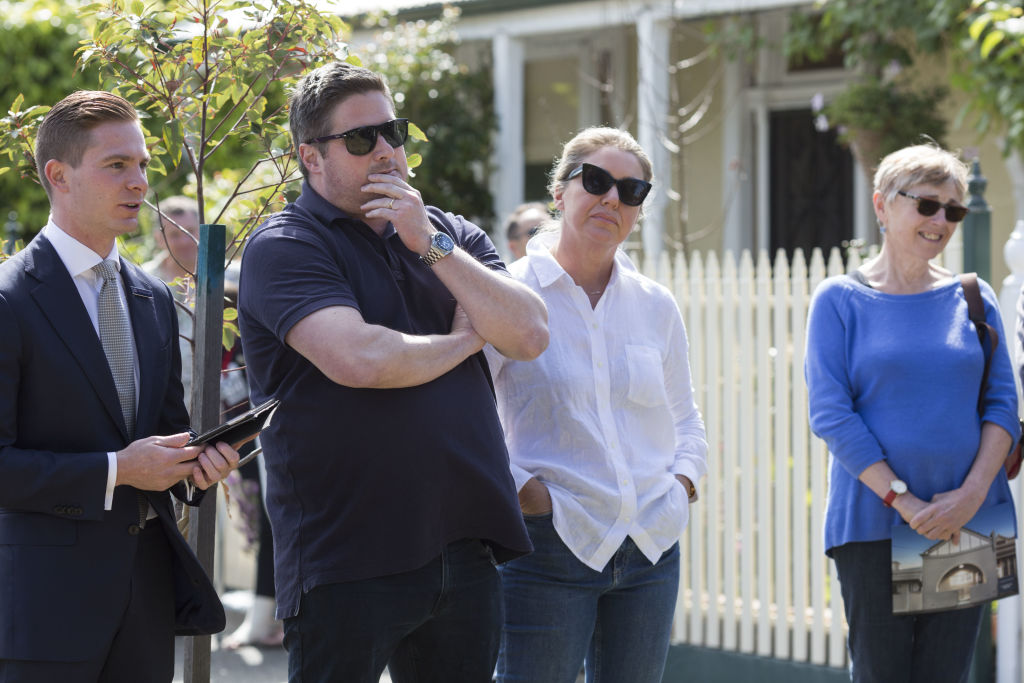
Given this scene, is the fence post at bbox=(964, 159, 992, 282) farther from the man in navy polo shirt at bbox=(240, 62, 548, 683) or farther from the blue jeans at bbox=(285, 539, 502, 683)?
the blue jeans at bbox=(285, 539, 502, 683)

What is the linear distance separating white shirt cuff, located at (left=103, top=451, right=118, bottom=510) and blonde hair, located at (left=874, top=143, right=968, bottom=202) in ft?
8.38

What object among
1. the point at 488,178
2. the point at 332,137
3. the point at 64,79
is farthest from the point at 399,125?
the point at 64,79

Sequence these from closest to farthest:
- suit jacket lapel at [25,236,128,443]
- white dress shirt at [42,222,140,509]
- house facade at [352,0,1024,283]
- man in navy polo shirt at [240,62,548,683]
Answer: man in navy polo shirt at [240,62,548,683] < suit jacket lapel at [25,236,128,443] < white dress shirt at [42,222,140,509] < house facade at [352,0,1024,283]

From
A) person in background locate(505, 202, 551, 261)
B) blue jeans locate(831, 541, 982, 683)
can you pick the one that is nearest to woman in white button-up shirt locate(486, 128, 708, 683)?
blue jeans locate(831, 541, 982, 683)

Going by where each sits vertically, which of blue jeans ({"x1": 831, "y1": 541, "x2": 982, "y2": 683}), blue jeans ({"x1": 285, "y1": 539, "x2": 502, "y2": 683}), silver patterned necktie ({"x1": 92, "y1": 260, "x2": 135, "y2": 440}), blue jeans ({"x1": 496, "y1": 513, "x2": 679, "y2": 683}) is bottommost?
blue jeans ({"x1": 831, "y1": 541, "x2": 982, "y2": 683})

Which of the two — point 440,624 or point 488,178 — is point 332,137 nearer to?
point 440,624

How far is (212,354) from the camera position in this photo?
312 cm

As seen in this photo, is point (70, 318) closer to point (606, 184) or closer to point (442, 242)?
point (442, 242)

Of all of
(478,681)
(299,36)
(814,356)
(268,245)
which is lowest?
(478,681)

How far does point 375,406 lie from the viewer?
2557mm

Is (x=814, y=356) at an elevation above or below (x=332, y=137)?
below

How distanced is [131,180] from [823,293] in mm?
2241

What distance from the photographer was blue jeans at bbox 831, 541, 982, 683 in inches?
141

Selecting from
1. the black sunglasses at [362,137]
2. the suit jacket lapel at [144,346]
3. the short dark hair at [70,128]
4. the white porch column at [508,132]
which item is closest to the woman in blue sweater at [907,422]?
the black sunglasses at [362,137]
